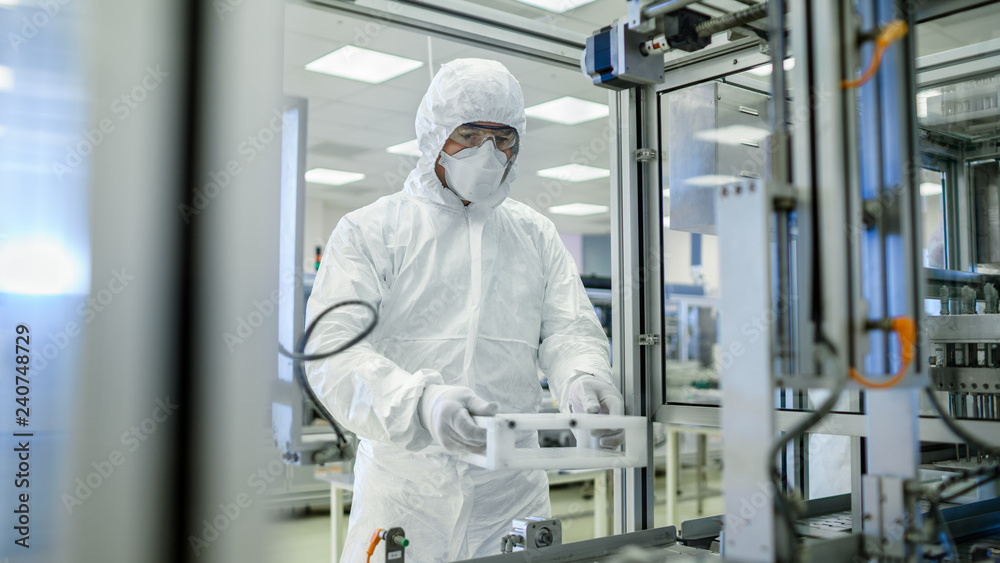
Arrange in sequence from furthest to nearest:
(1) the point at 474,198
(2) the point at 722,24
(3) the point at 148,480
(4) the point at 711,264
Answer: (4) the point at 711,264 < (1) the point at 474,198 < (2) the point at 722,24 < (3) the point at 148,480

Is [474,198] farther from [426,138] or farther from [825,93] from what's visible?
[825,93]

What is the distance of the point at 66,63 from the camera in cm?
89

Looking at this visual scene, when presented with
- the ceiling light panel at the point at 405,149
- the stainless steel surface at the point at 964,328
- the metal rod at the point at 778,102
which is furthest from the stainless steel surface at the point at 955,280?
the ceiling light panel at the point at 405,149

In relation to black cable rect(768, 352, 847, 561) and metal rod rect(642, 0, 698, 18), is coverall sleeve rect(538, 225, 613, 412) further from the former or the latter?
black cable rect(768, 352, 847, 561)

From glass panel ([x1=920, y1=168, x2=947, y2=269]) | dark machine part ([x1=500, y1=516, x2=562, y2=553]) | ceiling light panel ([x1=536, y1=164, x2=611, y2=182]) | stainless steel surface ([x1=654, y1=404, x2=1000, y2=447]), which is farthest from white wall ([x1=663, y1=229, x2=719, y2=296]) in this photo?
dark machine part ([x1=500, y1=516, x2=562, y2=553])

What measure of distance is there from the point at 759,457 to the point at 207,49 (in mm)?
806

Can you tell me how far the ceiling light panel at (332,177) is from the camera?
6500 mm

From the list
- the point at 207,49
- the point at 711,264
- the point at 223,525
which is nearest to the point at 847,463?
the point at 223,525

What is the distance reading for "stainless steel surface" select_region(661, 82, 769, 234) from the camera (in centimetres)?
170

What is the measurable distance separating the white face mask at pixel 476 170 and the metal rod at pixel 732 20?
549 millimetres

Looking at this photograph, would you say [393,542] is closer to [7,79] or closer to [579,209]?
[7,79]

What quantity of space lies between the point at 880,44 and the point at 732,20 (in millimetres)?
365

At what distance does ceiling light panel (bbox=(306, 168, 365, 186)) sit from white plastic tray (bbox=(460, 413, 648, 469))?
5489mm

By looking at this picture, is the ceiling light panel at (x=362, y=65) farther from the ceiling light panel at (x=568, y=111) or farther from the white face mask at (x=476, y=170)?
the white face mask at (x=476, y=170)
